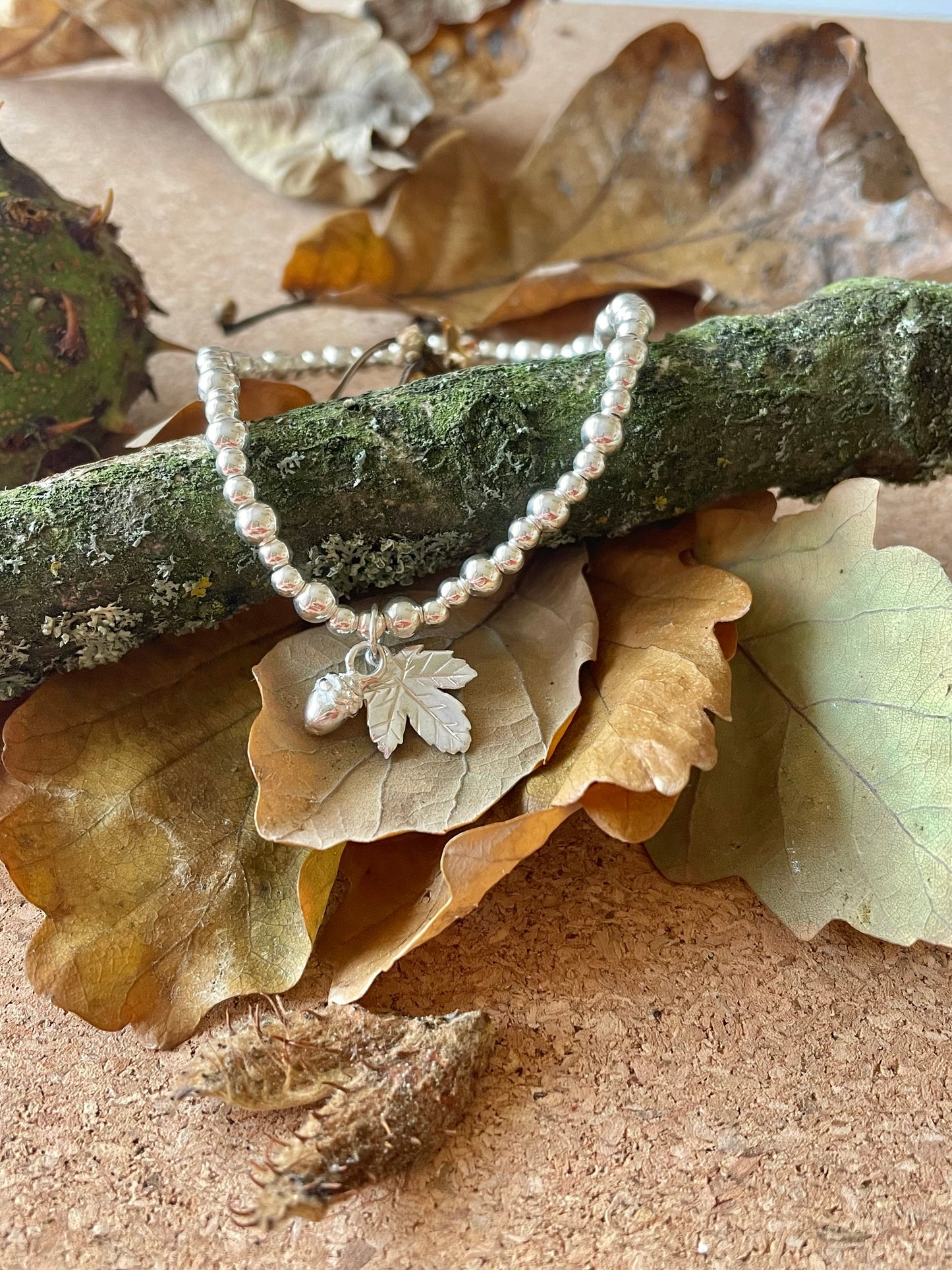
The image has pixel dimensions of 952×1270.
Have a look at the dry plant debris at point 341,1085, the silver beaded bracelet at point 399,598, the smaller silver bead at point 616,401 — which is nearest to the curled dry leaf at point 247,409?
the silver beaded bracelet at point 399,598

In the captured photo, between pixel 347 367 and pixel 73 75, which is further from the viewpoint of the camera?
pixel 73 75

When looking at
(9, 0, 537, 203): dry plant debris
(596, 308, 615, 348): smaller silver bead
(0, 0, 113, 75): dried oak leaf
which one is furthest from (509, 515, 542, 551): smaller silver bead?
(0, 0, 113, 75): dried oak leaf

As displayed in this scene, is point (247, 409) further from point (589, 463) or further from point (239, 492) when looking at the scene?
Answer: point (589, 463)

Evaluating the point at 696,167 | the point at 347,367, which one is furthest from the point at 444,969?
the point at 696,167

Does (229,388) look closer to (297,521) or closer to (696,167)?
(297,521)

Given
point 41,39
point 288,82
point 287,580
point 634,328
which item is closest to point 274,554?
point 287,580

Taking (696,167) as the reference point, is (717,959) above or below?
below
